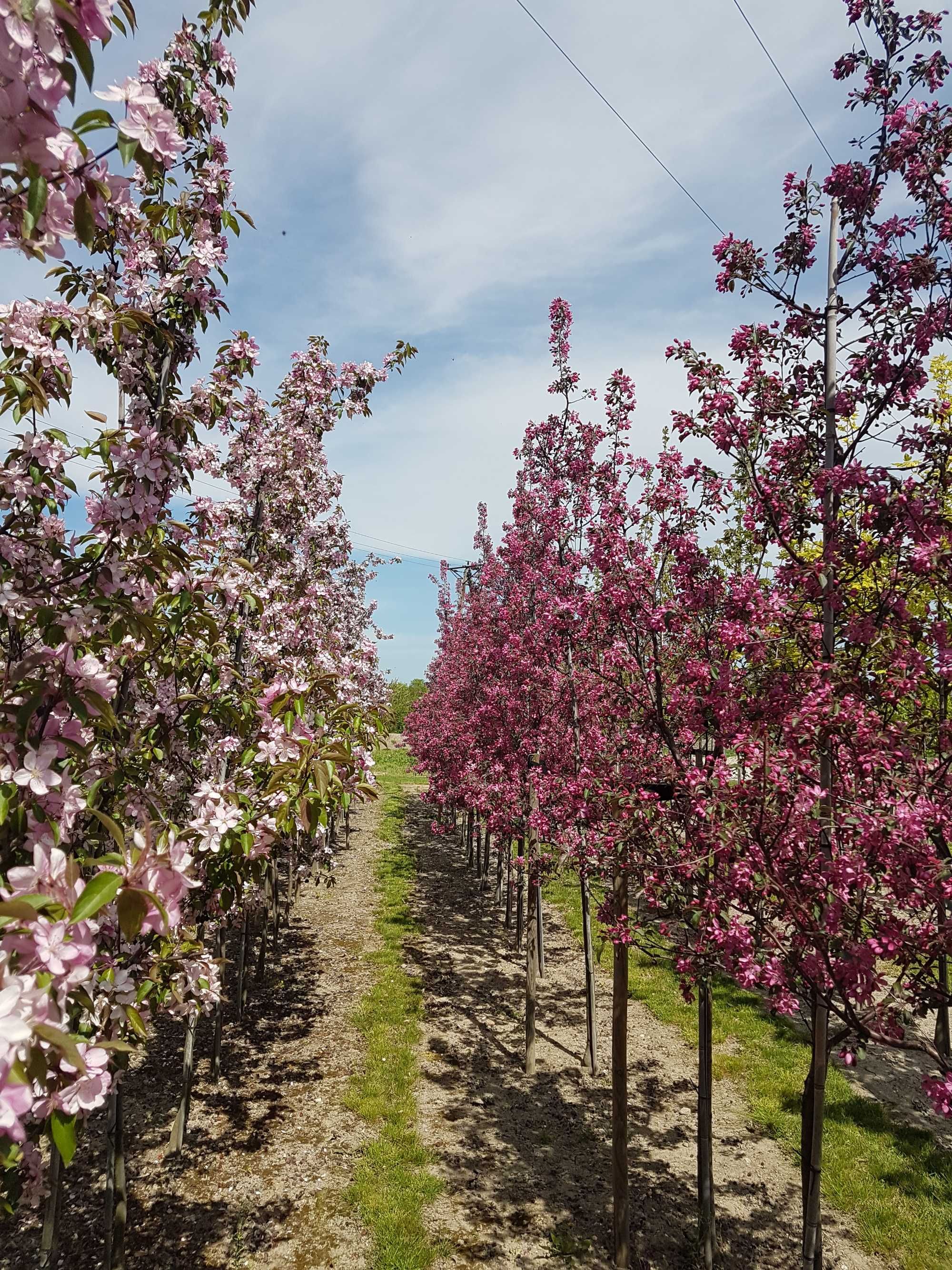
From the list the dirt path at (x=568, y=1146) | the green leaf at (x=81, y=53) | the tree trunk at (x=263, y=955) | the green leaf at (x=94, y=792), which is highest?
the green leaf at (x=81, y=53)

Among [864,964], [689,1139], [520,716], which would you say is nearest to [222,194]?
[864,964]

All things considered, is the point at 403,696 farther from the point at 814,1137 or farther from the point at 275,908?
the point at 814,1137

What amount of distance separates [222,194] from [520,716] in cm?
700

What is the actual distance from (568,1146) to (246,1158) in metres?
3.03

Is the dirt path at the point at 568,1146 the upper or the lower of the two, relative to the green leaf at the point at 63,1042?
lower

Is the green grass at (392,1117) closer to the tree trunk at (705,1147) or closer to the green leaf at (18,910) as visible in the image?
the tree trunk at (705,1147)

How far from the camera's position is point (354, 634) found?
20812 millimetres

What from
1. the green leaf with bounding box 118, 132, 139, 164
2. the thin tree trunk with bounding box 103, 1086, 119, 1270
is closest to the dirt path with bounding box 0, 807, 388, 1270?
the thin tree trunk with bounding box 103, 1086, 119, 1270

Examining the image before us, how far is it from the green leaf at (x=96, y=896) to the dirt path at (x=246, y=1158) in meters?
5.37

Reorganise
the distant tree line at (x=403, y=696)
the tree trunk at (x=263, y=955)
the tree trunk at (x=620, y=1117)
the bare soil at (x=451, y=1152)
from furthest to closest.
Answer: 1. the distant tree line at (x=403, y=696)
2. the tree trunk at (x=263, y=955)
3. the bare soil at (x=451, y=1152)
4. the tree trunk at (x=620, y=1117)

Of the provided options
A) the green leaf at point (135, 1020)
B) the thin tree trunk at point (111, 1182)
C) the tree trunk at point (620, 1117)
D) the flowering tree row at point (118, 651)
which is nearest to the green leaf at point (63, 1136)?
the flowering tree row at point (118, 651)

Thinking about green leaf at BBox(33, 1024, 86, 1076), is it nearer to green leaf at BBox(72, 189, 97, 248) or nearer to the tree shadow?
green leaf at BBox(72, 189, 97, 248)

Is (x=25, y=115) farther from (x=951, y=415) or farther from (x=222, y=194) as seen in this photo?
(x=951, y=415)

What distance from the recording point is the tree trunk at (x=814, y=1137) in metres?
3.67
